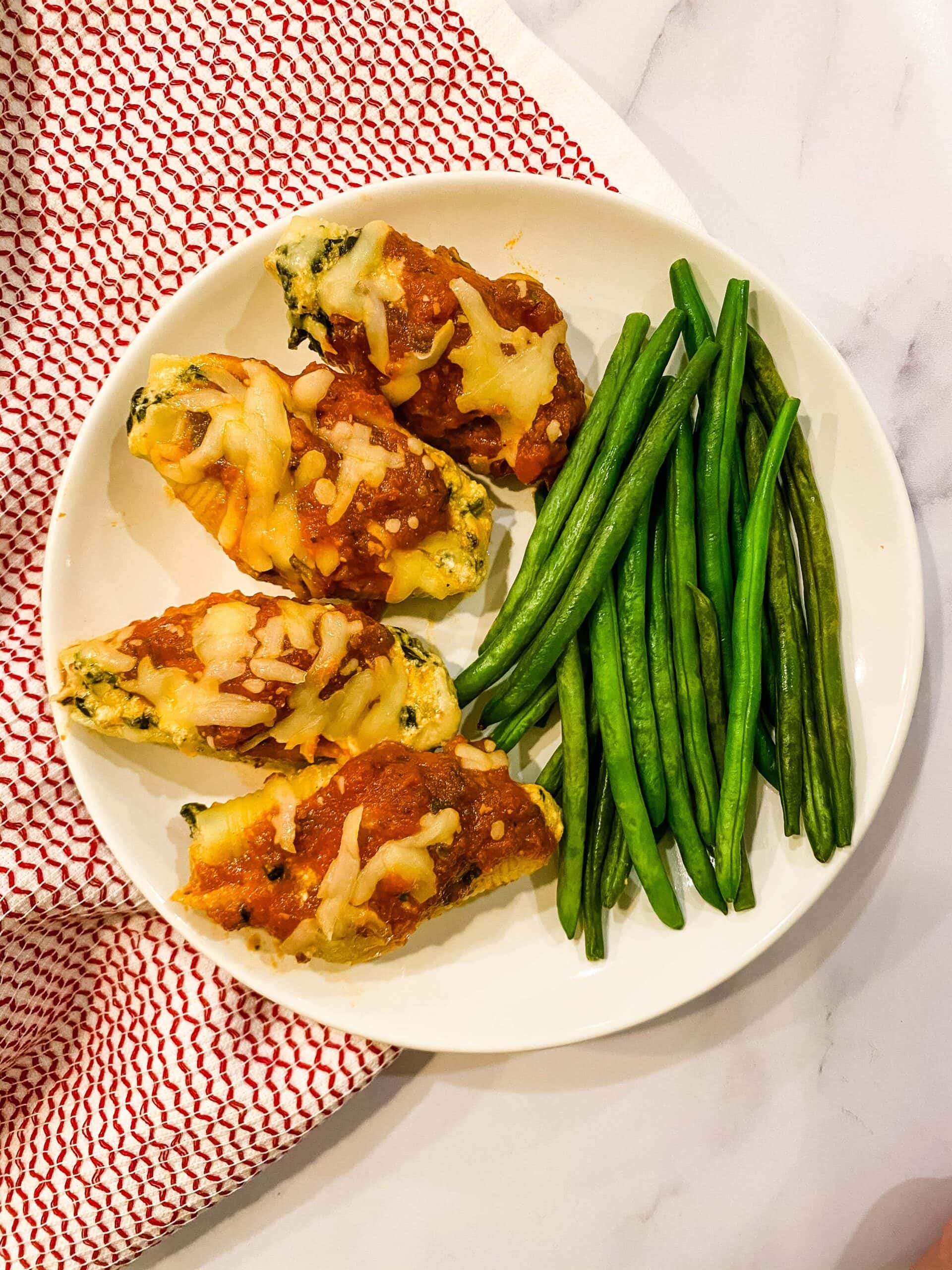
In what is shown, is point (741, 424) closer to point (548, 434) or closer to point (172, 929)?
point (548, 434)

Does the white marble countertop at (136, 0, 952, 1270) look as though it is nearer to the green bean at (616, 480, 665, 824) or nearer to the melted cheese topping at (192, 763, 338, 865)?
the green bean at (616, 480, 665, 824)

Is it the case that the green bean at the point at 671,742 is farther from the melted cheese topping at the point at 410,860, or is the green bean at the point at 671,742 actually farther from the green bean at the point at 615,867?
the melted cheese topping at the point at 410,860

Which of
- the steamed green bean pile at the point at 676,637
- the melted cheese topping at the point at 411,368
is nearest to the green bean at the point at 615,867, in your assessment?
the steamed green bean pile at the point at 676,637

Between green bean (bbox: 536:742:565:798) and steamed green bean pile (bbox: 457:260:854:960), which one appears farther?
green bean (bbox: 536:742:565:798)

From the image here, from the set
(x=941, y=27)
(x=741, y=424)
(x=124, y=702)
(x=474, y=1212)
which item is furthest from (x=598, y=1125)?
(x=941, y=27)

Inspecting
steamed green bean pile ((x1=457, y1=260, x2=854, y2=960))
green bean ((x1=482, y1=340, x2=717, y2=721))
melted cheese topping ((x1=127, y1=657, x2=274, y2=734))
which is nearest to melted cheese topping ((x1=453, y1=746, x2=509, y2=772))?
steamed green bean pile ((x1=457, y1=260, x2=854, y2=960))

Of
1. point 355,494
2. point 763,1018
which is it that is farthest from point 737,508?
point 763,1018
